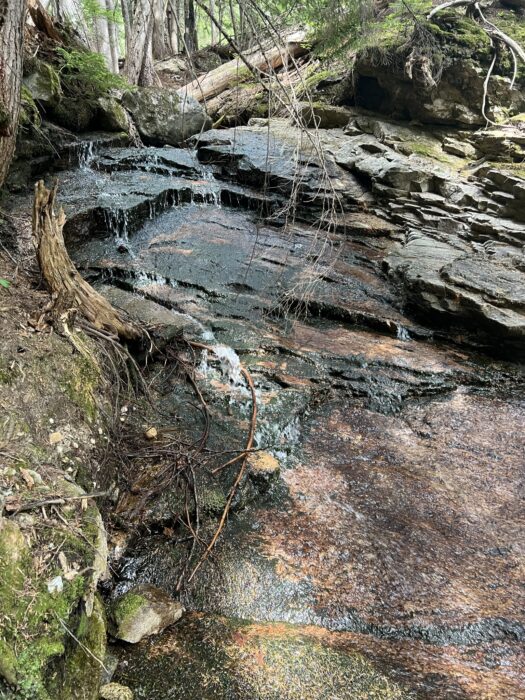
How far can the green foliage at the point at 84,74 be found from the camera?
995 cm

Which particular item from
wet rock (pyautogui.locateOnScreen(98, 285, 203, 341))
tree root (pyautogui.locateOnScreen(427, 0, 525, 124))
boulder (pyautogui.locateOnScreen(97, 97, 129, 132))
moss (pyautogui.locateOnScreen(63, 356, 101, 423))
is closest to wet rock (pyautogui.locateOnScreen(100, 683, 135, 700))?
moss (pyautogui.locateOnScreen(63, 356, 101, 423))

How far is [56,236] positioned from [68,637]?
2.92 m

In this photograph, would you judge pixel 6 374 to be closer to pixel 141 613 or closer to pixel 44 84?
pixel 141 613

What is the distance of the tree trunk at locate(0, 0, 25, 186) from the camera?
3414 mm

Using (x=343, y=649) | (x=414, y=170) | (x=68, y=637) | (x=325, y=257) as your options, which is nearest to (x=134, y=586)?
(x=68, y=637)

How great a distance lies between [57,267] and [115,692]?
2.95 meters

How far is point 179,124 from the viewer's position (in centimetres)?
1289

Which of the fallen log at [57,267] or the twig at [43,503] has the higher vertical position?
the fallen log at [57,267]

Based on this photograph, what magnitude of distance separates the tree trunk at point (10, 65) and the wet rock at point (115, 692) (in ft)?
12.7

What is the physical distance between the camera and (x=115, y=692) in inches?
89.1

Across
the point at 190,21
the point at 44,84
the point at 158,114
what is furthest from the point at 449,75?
the point at 44,84

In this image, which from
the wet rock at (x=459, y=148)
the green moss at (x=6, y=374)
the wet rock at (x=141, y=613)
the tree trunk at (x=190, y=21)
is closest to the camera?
the tree trunk at (x=190, y=21)

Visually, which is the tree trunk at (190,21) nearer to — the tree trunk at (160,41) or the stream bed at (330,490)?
the stream bed at (330,490)

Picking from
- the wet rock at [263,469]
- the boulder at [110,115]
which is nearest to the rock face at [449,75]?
the boulder at [110,115]
